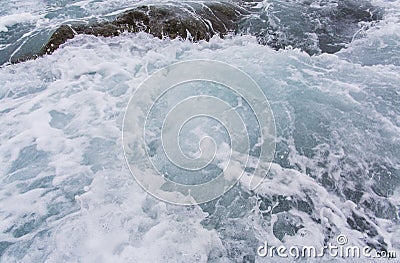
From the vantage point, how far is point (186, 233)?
4.51 m

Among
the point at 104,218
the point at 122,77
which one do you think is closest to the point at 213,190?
the point at 104,218

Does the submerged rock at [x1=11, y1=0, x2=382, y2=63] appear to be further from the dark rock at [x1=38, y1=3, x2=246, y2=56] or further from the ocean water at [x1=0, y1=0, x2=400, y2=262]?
the ocean water at [x1=0, y1=0, x2=400, y2=262]

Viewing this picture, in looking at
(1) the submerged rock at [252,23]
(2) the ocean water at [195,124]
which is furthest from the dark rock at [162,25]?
(2) the ocean water at [195,124]

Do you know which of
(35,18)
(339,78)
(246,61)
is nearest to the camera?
(339,78)

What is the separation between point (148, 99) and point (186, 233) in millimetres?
3069

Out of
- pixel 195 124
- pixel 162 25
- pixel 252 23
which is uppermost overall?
pixel 162 25

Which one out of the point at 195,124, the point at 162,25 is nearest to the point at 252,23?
the point at 162,25

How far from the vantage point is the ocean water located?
447 cm

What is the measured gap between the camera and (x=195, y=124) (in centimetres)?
614

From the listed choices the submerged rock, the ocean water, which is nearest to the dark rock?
the submerged rock

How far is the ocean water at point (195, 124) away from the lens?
447 cm

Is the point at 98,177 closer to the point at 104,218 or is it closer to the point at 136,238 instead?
the point at 104,218

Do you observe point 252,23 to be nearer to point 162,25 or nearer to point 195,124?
point 162,25

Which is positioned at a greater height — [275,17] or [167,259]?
[275,17]
